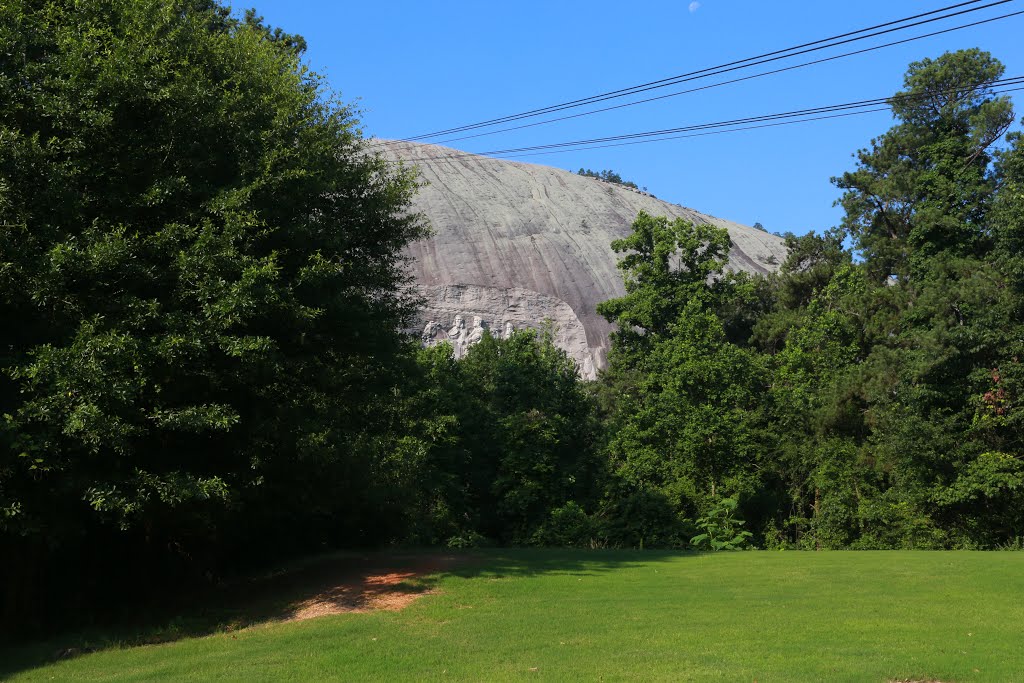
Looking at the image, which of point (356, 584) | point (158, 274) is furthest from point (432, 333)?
point (158, 274)

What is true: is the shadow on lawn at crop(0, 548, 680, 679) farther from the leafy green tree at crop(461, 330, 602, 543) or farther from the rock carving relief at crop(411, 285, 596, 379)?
the rock carving relief at crop(411, 285, 596, 379)

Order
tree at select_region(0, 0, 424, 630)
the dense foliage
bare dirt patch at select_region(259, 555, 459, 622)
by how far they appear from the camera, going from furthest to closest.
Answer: the dense foliage
bare dirt patch at select_region(259, 555, 459, 622)
tree at select_region(0, 0, 424, 630)

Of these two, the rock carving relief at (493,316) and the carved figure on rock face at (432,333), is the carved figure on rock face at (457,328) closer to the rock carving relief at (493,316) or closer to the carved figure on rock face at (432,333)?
the rock carving relief at (493,316)

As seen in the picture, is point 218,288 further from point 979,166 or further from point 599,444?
point 979,166

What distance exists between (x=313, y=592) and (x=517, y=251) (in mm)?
48423

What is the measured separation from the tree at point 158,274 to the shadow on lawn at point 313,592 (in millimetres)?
1483

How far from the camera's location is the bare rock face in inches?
2271

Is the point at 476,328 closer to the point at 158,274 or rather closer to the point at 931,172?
the point at 931,172

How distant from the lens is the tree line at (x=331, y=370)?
42.7 feet

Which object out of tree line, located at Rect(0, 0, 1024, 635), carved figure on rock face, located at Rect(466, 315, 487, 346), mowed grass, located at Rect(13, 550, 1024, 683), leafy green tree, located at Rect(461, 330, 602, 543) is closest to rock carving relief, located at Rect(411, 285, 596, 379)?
carved figure on rock face, located at Rect(466, 315, 487, 346)

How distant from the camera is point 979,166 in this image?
1209 inches

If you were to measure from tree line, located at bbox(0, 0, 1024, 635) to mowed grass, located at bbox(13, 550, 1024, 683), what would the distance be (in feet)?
8.75

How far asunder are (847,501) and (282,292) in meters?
23.8

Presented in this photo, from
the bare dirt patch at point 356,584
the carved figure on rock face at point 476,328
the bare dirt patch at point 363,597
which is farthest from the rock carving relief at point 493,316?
the bare dirt patch at point 363,597
